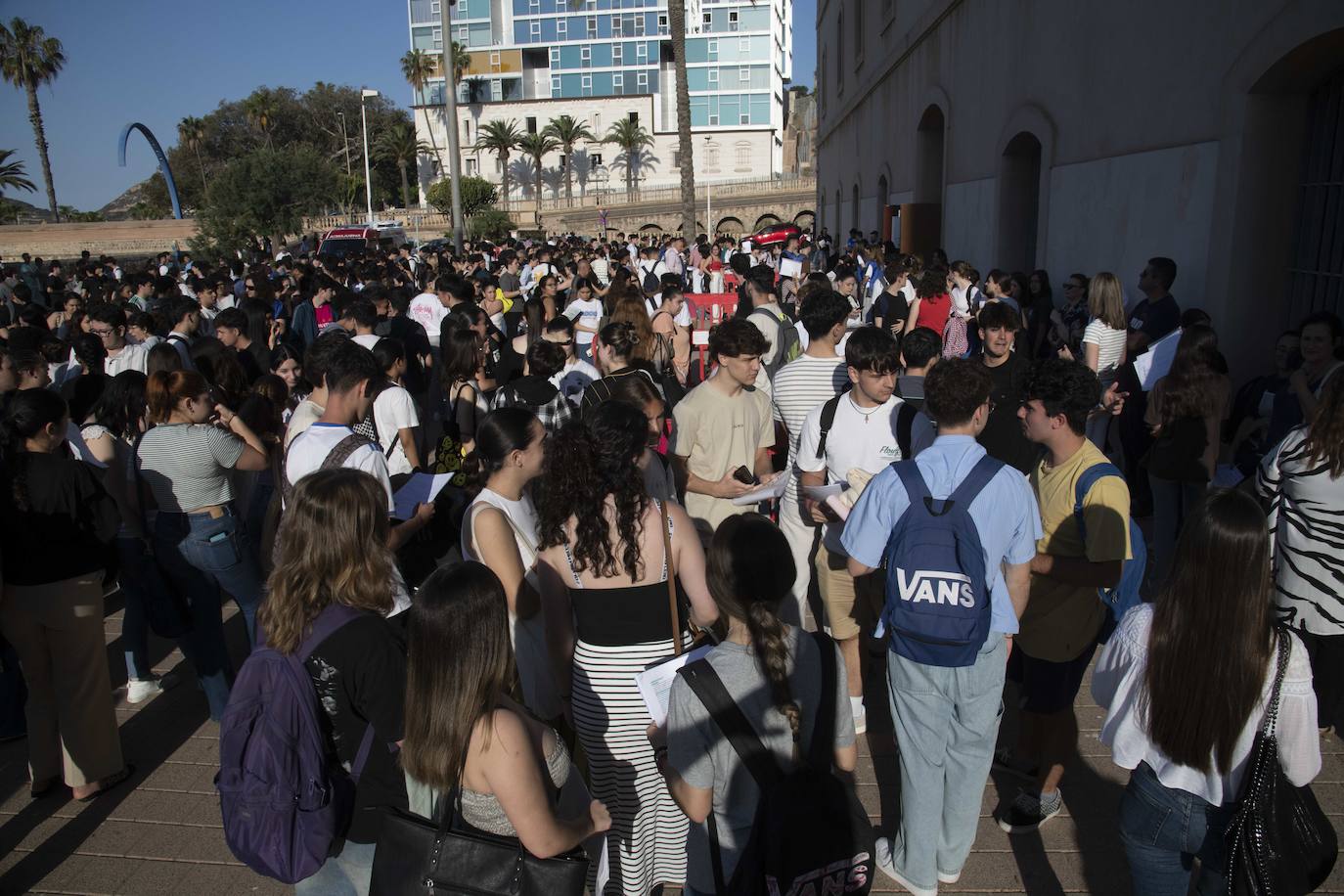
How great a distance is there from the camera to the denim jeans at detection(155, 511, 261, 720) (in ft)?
14.4

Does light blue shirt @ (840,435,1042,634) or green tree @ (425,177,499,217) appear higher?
green tree @ (425,177,499,217)

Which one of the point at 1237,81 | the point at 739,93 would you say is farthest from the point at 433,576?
the point at 739,93

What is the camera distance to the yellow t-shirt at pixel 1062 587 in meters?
3.37

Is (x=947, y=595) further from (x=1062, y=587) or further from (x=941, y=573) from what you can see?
(x=1062, y=587)

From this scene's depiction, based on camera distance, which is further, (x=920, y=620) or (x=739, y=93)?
(x=739, y=93)

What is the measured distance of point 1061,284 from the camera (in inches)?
429

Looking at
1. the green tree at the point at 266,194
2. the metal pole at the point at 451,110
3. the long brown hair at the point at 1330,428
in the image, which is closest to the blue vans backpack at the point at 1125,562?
the long brown hair at the point at 1330,428

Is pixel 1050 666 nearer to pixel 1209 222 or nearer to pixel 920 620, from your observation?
pixel 920 620

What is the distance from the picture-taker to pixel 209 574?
4.51 meters

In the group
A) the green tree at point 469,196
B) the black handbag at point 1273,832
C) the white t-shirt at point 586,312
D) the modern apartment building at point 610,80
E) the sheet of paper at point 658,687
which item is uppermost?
the modern apartment building at point 610,80

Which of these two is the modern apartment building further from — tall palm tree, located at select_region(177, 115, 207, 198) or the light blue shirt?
the light blue shirt

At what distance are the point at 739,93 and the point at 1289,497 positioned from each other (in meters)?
69.1

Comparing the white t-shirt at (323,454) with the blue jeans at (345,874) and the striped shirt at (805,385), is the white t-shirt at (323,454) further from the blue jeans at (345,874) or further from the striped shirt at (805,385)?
the striped shirt at (805,385)

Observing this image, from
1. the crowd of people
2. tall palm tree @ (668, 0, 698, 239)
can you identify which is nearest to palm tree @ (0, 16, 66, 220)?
tall palm tree @ (668, 0, 698, 239)
